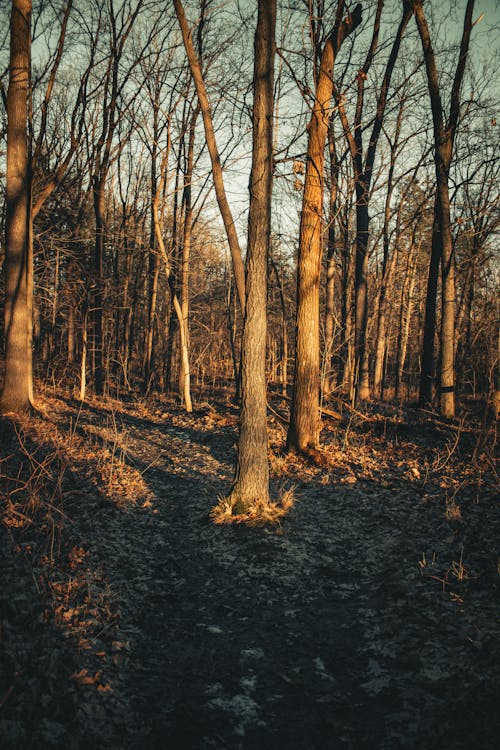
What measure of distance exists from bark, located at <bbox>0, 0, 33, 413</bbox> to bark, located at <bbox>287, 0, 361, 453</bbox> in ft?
22.8

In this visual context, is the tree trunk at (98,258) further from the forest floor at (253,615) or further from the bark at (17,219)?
the forest floor at (253,615)

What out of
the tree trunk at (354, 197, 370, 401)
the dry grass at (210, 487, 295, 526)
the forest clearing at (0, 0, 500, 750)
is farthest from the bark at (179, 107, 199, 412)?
the dry grass at (210, 487, 295, 526)

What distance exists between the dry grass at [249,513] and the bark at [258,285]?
55 mm

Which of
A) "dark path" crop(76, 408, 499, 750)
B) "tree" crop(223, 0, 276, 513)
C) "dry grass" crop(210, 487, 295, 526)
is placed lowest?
"dark path" crop(76, 408, 499, 750)

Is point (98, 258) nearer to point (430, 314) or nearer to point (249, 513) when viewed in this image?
point (430, 314)

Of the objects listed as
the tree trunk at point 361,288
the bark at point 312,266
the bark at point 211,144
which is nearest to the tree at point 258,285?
the bark at point 211,144

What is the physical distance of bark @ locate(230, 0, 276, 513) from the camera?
20.3ft

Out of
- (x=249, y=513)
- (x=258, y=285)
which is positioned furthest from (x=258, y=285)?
(x=249, y=513)

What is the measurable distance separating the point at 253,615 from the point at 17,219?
1088cm

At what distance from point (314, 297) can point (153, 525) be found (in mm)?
4992

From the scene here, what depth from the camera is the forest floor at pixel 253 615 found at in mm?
2896

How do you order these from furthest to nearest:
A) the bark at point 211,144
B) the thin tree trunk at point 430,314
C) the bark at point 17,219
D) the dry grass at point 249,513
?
the thin tree trunk at point 430,314 < the bark at point 17,219 < the bark at point 211,144 < the dry grass at point 249,513

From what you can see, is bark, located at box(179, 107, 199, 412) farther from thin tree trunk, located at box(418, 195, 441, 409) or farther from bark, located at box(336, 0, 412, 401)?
thin tree trunk, located at box(418, 195, 441, 409)

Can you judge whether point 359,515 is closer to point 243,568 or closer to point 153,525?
point 243,568
